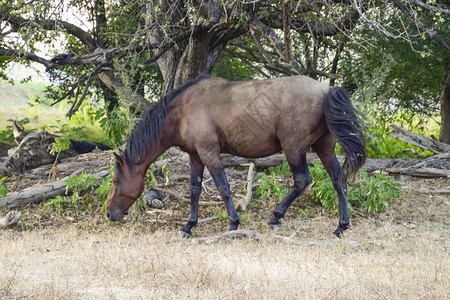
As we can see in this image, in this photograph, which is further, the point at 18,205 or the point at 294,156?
the point at 18,205

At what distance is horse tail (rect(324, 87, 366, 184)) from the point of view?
651 centimetres

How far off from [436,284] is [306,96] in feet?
10.1

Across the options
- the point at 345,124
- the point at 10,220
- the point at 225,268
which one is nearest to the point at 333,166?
the point at 345,124

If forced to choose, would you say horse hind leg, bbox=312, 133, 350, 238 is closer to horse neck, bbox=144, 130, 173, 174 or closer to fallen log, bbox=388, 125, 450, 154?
horse neck, bbox=144, 130, 173, 174

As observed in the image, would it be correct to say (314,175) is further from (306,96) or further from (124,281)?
(124,281)

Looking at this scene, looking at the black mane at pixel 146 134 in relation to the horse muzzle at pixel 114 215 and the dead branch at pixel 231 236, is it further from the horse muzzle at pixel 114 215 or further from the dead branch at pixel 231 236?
the dead branch at pixel 231 236

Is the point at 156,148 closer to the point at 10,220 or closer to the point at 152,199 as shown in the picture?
the point at 152,199

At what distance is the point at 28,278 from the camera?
15.7 feet

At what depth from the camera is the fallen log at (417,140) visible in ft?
35.6

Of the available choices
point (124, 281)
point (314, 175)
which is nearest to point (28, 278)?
point (124, 281)

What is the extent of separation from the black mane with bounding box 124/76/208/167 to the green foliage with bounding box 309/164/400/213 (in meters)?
2.66

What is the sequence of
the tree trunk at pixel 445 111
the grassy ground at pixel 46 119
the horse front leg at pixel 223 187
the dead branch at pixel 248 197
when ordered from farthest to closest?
the grassy ground at pixel 46 119 < the tree trunk at pixel 445 111 < the dead branch at pixel 248 197 < the horse front leg at pixel 223 187

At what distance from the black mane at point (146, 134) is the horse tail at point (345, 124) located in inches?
84.4

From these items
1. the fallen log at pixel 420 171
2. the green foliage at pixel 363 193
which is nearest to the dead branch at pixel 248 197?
the green foliage at pixel 363 193
